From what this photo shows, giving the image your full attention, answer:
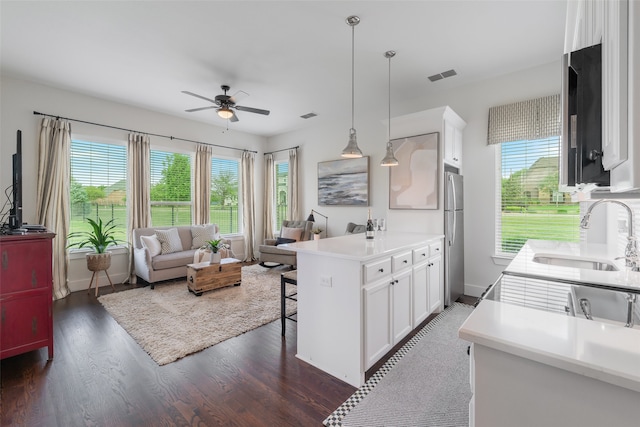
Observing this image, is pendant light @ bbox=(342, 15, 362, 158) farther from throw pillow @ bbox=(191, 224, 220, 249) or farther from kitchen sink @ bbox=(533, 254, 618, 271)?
throw pillow @ bbox=(191, 224, 220, 249)

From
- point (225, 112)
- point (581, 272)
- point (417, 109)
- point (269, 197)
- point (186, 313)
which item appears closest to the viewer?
point (581, 272)

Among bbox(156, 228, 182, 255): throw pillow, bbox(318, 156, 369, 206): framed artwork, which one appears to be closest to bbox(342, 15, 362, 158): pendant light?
bbox(318, 156, 369, 206): framed artwork

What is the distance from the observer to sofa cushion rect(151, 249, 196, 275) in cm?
437

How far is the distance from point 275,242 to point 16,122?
419 cm

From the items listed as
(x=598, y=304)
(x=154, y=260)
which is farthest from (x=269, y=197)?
(x=598, y=304)

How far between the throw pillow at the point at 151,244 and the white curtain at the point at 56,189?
103 cm

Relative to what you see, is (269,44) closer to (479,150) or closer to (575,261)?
(479,150)

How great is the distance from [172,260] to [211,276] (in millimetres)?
904

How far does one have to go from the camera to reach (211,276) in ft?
13.4

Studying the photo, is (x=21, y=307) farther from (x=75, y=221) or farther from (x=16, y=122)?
(x=16, y=122)

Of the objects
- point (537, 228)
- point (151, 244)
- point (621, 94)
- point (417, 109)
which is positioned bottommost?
point (151, 244)

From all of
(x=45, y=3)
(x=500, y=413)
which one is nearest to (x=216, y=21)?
(x=45, y=3)

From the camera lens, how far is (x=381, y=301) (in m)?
2.21

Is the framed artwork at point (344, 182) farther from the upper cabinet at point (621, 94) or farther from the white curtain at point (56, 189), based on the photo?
the upper cabinet at point (621, 94)
